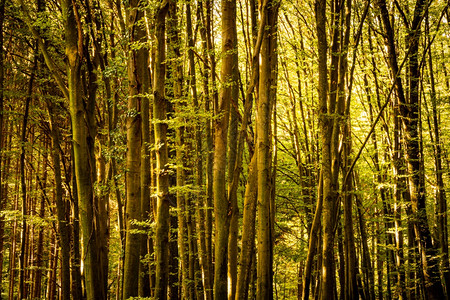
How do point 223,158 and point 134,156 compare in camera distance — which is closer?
point 223,158

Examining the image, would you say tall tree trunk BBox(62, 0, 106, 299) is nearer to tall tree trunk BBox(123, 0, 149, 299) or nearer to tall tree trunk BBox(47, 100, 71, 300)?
tall tree trunk BBox(123, 0, 149, 299)

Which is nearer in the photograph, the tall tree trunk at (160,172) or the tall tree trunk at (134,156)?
the tall tree trunk at (160,172)

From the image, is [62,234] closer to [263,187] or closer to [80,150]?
[80,150]

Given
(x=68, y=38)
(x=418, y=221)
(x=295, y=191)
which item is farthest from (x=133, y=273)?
(x=295, y=191)

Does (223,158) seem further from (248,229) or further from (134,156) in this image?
(134,156)

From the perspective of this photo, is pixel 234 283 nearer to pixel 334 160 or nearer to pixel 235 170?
pixel 235 170

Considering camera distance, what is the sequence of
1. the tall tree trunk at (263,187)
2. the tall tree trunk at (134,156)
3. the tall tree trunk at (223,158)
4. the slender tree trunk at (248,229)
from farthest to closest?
the tall tree trunk at (134,156), the slender tree trunk at (248,229), the tall tree trunk at (223,158), the tall tree trunk at (263,187)

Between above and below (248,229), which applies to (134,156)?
above

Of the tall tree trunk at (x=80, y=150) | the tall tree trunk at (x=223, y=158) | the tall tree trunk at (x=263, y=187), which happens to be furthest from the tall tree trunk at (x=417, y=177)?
the tall tree trunk at (x=80, y=150)

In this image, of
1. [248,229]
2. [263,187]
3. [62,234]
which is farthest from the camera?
[62,234]

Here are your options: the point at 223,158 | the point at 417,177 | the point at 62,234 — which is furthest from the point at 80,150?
the point at 417,177

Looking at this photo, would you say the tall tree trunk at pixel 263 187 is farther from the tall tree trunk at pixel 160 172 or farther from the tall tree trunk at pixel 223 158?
the tall tree trunk at pixel 160 172

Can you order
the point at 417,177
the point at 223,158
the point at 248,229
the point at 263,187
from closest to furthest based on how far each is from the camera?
1. the point at 263,187
2. the point at 223,158
3. the point at 248,229
4. the point at 417,177

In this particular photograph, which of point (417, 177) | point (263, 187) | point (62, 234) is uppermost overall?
point (417, 177)
